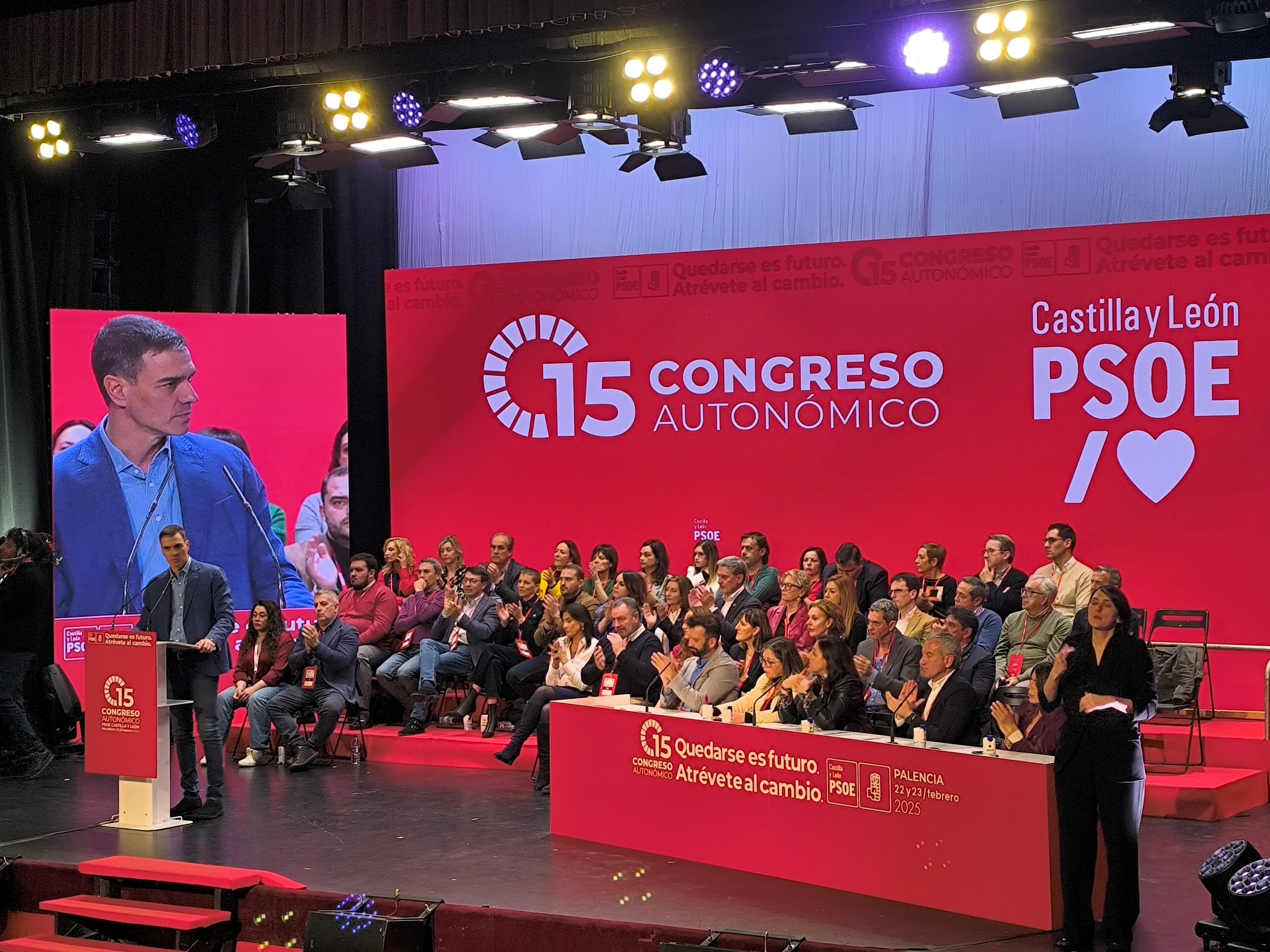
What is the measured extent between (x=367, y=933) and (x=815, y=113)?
18.4ft

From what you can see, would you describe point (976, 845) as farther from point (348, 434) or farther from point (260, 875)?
point (348, 434)

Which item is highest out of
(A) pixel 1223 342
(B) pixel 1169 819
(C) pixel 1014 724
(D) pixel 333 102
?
(D) pixel 333 102

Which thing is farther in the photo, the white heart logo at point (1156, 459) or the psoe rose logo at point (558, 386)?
the psoe rose logo at point (558, 386)

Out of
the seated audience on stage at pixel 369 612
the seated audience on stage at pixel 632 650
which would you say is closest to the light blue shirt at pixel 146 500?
the seated audience on stage at pixel 369 612

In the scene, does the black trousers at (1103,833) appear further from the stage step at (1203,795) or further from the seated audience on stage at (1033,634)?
the seated audience on stage at (1033,634)

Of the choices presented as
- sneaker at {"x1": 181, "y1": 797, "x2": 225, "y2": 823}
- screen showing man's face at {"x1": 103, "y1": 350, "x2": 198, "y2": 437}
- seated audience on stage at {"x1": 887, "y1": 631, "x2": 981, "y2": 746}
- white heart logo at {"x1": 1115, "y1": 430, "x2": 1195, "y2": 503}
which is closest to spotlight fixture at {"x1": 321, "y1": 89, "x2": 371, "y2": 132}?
screen showing man's face at {"x1": 103, "y1": 350, "x2": 198, "y2": 437}

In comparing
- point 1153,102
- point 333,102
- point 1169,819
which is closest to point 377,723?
point 333,102

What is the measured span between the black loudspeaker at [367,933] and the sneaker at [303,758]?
3.44 meters

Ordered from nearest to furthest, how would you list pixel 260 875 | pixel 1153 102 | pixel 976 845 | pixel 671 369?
pixel 976 845 < pixel 260 875 < pixel 1153 102 < pixel 671 369

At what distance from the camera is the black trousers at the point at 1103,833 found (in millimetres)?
5453

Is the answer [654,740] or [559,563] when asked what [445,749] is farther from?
[654,740]

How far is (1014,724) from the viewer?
6.08 metres

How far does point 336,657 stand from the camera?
376 inches

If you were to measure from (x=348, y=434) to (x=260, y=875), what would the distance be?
6.32 m
